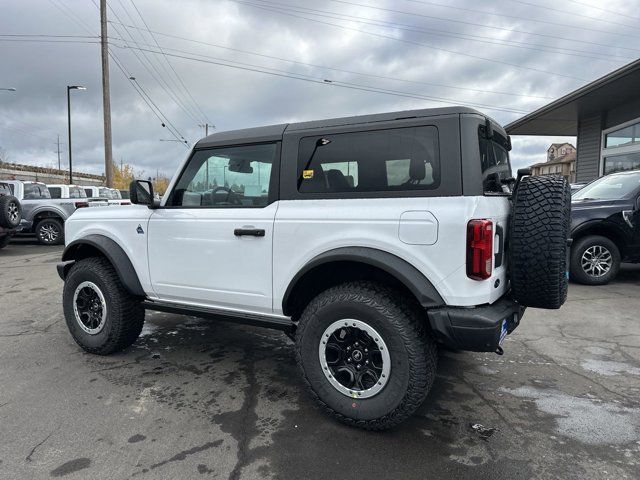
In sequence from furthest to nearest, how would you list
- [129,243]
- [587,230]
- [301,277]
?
[587,230] → [129,243] → [301,277]

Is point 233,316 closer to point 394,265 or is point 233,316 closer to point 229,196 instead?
point 229,196

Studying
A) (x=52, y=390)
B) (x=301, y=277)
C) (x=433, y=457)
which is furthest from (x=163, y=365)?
(x=433, y=457)

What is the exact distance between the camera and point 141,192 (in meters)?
3.54

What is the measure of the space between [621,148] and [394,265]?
609 inches

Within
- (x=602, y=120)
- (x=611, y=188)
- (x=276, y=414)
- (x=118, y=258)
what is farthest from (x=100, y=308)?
(x=602, y=120)

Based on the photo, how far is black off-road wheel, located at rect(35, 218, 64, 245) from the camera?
12812 mm

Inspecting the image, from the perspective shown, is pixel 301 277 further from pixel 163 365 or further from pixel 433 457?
pixel 163 365

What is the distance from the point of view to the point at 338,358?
280 centimetres

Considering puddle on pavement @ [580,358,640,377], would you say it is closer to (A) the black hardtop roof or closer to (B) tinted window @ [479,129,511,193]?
(B) tinted window @ [479,129,511,193]

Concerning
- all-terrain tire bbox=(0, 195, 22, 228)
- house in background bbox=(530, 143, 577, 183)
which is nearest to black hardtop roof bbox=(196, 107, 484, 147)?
all-terrain tire bbox=(0, 195, 22, 228)

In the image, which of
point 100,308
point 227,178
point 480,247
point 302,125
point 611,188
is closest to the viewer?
point 480,247

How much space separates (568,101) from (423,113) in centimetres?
1381

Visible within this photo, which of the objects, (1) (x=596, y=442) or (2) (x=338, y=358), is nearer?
(1) (x=596, y=442)

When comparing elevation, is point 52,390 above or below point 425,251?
below
